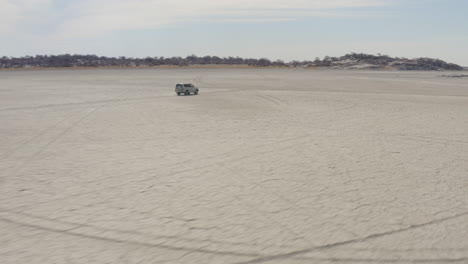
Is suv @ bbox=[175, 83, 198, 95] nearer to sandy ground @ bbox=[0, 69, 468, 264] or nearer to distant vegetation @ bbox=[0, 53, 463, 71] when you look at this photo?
sandy ground @ bbox=[0, 69, 468, 264]

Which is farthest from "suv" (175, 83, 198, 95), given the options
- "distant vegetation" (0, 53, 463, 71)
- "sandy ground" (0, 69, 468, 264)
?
"distant vegetation" (0, 53, 463, 71)

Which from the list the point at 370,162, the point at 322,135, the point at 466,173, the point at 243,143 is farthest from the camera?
the point at 322,135

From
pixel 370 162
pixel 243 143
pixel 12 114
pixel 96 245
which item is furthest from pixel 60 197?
pixel 12 114

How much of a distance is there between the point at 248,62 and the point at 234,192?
5065 inches

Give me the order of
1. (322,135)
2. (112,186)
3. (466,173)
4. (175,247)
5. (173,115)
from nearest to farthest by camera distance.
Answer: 1. (175,247)
2. (112,186)
3. (466,173)
4. (322,135)
5. (173,115)

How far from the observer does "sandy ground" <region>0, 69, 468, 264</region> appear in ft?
19.5

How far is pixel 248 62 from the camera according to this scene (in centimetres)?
13462

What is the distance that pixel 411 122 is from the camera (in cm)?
1680

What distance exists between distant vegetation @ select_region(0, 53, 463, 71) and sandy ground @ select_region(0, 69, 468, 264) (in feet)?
340

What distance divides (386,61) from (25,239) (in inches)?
5240

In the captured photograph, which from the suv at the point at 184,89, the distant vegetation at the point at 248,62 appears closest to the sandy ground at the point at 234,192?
the suv at the point at 184,89

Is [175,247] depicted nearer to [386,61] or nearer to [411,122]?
[411,122]

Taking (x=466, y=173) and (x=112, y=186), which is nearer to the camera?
(x=112, y=186)

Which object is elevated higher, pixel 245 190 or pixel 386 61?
pixel 386 61
